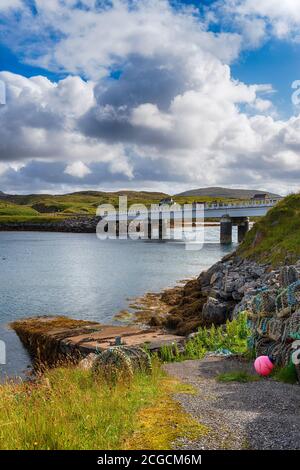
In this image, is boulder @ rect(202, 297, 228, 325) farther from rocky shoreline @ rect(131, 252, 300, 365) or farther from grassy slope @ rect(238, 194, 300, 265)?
grassy slope @ rect(238, 194, 300, 265)

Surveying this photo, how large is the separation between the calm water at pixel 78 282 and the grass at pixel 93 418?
→ 1272cm

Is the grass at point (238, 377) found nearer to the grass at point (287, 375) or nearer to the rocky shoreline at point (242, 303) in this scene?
the grass at point (287, 375)

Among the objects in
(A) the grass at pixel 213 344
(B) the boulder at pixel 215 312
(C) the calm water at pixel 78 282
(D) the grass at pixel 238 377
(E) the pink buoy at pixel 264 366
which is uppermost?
(E) the pink buoy at pixel 264 366

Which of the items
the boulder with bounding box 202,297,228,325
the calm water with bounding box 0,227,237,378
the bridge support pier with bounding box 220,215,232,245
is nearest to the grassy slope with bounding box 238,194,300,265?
the boulder with bounding box 202,297,228,325

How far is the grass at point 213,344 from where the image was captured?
17.3m

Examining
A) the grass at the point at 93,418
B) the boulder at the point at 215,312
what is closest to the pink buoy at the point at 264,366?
the grass at the point at 93,418

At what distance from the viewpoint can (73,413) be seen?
8.59 m

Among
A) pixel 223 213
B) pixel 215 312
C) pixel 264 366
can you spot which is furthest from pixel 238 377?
pixel 223 213

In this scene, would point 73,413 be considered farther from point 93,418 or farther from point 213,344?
point 213,344

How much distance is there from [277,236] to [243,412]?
34.8 meters

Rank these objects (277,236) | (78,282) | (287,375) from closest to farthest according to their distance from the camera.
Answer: (287,375), (277,236), (78,282)

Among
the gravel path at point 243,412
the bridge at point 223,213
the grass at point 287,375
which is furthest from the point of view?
the bridge at point 223,213
